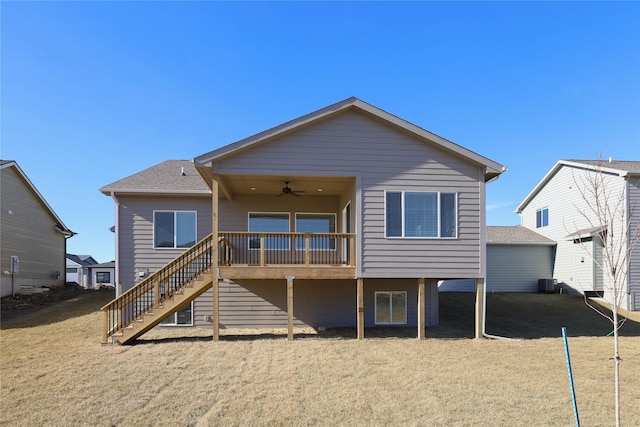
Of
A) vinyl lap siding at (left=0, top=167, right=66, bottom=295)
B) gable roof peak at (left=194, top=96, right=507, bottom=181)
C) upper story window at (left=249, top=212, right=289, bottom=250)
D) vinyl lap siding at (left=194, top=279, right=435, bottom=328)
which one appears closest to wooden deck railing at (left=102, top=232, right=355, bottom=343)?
upper story window at (left=249, top=212, right=289, bottom=250)

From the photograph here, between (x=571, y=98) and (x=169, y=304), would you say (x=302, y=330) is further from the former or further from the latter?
(x=571, y=98)

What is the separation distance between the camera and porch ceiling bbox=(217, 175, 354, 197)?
11.1 m

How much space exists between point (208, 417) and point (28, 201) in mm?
18725

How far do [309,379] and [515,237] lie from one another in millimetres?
17658

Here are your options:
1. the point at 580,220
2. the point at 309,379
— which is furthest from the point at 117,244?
the point at 580,220

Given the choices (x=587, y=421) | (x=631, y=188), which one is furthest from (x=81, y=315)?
(x=631, y=188)

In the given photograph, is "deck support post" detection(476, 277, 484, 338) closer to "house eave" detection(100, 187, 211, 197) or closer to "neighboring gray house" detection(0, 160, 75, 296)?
"house eave" detection(100, 187, 211, 197)

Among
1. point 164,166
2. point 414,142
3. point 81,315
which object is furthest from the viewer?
point 164,166

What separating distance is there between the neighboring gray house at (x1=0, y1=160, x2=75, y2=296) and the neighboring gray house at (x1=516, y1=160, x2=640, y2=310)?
22869 mm

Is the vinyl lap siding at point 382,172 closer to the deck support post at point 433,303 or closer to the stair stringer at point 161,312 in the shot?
the deck support post at point 433,303

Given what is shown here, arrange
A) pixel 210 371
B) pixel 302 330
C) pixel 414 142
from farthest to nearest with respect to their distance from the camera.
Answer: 1. pixel 302 330
2. pixel 414 142
3. pixel 210 371

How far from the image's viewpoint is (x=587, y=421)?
512 centimetres

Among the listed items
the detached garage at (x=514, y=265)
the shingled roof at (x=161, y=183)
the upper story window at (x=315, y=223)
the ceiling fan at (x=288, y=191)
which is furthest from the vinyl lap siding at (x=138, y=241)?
the detached garage at (x=514, y=265)

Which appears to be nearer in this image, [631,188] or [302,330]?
[302,330]
